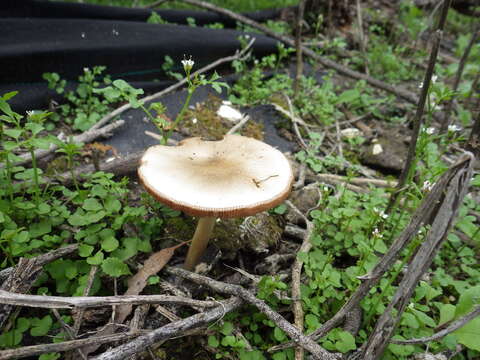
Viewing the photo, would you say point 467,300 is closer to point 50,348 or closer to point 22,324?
point 50,348

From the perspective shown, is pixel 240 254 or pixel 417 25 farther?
pixel 417 25

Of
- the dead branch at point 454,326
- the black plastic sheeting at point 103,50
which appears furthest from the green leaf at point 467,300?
the black plastic sheeting at point 103,50

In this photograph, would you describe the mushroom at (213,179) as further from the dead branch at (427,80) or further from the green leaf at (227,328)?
the dead branch at (427,80)

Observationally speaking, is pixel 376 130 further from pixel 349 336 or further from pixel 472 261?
pixel 349 336

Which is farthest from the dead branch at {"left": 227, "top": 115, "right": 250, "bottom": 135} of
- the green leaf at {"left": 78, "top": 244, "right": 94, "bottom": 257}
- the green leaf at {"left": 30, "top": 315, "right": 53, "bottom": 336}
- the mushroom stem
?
the green leaf at {"left": 30, "top": 315, "right": 53, "bottom": 336}

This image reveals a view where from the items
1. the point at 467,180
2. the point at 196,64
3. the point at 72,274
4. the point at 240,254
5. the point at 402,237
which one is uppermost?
the point at 467,180

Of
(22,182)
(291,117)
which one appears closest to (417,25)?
(291,117)

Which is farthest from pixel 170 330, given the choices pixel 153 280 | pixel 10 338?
pixel 10 338
